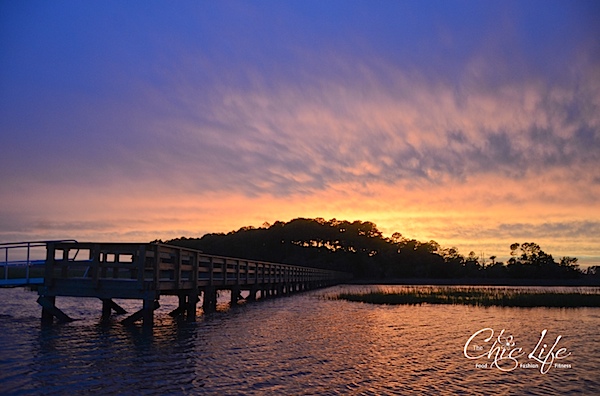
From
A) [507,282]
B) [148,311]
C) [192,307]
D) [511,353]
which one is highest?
[148,311]

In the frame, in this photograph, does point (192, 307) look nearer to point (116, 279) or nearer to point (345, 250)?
point (116, 279)

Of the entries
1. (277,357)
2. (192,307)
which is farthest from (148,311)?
(277,357)

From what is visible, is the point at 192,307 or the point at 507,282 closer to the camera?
the point at 192,307

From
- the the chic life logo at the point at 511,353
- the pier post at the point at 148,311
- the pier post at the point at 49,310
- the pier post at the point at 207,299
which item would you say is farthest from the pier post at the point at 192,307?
the the chic life logo at the point at 511,353

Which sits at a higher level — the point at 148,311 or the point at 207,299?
the point at 148,311

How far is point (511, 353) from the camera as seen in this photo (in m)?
12.7

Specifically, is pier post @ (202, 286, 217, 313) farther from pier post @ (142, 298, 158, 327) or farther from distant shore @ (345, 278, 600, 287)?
distant shore @ (345, 278, 600, 287)

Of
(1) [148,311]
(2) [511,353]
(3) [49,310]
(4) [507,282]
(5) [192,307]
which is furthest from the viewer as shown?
(4) [507,282]

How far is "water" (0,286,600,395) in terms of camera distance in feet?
29.2

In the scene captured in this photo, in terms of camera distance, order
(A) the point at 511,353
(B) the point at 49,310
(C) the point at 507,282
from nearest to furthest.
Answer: (A) the point at 511,353
(B) the point at 49,310
(C) the point at 507,282

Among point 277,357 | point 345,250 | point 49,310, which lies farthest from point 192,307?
point 345,250

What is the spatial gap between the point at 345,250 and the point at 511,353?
89670 millimetres

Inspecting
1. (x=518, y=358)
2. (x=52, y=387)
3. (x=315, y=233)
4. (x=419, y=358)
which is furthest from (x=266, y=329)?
(x=315, y=233)

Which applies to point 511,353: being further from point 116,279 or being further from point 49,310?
point 49,310
